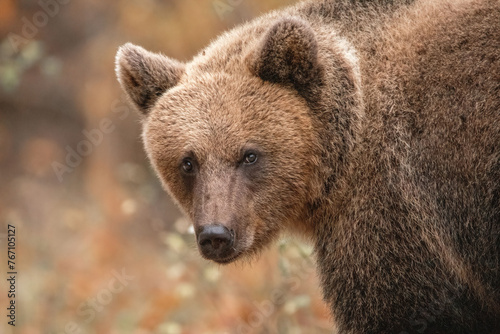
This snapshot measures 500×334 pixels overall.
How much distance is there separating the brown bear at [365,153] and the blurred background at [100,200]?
232 centimetres

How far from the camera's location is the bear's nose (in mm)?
5992

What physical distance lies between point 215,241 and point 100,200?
10862 mm

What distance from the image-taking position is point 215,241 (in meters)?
6.05

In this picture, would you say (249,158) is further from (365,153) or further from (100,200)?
(100,200)

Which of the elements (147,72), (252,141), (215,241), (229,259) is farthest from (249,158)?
(147,72)

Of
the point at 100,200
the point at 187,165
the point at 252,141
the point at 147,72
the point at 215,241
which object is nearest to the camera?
Result: the point at 215,241

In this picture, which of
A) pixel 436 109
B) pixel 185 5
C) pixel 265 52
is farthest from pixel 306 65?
pixel 185 5

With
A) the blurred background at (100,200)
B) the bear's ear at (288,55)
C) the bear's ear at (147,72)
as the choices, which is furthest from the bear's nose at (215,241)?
the blurred background at (100,200)

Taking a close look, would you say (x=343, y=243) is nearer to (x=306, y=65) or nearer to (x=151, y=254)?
(x=306, y=65)

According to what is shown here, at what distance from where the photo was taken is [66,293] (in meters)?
11.4

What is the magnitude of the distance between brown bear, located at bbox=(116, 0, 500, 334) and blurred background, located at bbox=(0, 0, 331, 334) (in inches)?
91.3

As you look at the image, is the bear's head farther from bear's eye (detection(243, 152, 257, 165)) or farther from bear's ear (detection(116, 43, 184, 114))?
bear's ear (detection(116, 43, 184, 114))

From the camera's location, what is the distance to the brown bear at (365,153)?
588cm

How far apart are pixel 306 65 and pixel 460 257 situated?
201 cm
